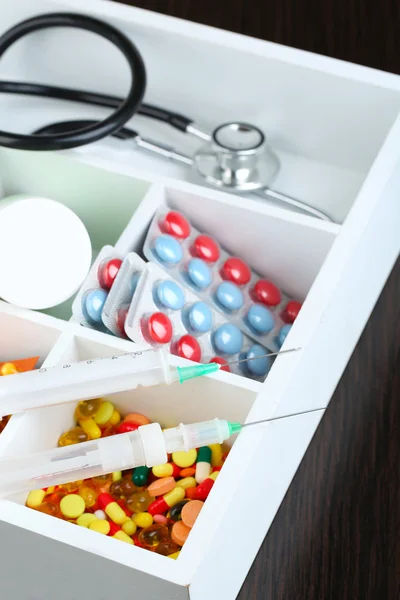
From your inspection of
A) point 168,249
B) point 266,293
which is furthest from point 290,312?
point 168,249

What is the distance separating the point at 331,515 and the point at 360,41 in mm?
710

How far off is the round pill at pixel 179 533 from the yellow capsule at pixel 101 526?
52mm

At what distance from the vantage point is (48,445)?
0.88 meters

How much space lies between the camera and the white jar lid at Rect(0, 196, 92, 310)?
917 mm

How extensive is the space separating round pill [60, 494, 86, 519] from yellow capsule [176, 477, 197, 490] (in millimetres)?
83

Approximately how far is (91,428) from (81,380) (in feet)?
0.26

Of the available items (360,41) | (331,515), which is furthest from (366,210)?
(360,41)

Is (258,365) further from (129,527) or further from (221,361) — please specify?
(129,527)

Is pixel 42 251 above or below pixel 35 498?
above

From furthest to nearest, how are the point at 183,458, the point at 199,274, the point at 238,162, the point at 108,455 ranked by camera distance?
the point at 238,162, the point at 199,274, the point at 183,458, the point at 108,455

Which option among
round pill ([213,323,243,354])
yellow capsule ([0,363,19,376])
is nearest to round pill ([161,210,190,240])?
round pill ([213,323,243,354])

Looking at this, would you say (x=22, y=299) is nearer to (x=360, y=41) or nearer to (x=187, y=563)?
(x=187, y=563)

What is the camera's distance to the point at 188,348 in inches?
35.6

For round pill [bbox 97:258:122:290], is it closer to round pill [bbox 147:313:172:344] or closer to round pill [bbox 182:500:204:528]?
round pill [bbox 147:313:172:344]
